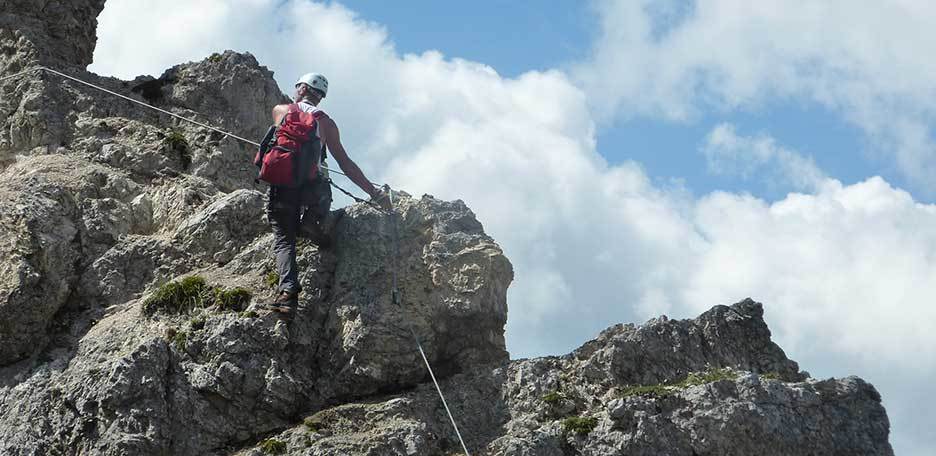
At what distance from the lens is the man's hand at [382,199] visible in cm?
2006

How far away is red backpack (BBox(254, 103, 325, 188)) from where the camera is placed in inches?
768

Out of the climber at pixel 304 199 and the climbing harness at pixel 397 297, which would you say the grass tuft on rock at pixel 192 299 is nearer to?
the climber at pixel 304 199

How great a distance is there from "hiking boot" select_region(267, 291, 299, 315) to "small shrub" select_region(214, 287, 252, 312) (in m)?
0.44

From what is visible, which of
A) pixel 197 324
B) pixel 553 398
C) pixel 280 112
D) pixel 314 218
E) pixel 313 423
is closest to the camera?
pixel 313 423

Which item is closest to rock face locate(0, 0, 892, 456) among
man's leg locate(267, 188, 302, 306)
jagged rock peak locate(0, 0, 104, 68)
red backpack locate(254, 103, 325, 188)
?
man's leg locate(267, 188, 302, 306)

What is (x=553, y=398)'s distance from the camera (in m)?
17.9

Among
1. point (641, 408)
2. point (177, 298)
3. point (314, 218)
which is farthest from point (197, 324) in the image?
point (641, 408)

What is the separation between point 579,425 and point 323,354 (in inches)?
160

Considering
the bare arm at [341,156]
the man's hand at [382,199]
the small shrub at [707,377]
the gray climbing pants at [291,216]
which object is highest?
the bare arm at [341,156]

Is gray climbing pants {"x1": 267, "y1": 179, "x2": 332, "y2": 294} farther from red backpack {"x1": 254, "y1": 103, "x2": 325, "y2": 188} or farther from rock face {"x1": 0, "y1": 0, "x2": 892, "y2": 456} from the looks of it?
rock face {"x1": 0, "y1": 0, "x2": 892, "y2": 456}

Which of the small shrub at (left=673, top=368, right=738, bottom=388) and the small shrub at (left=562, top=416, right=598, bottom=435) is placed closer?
the small shrub at (left=562, top=416, right=598, bottom=435)

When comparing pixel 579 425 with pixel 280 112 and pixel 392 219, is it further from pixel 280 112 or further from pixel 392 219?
pixel 280 112

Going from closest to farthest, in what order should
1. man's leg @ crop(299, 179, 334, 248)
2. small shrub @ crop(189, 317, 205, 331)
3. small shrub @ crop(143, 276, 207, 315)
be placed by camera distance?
small shrub @ crop(189, 317, 205, 331)
small shrub @ crop(143, 276, 207, 315)
man's leg @ crop(299, 179, 334, 248)

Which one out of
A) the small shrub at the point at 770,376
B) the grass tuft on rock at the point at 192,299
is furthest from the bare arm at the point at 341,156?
the small shrub at the point at 770,376
